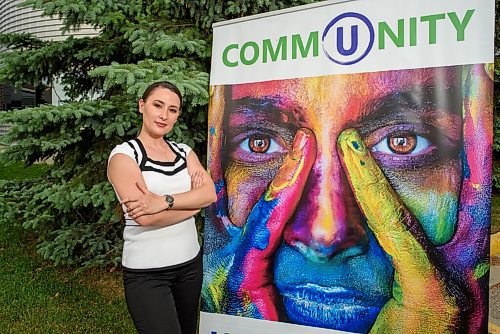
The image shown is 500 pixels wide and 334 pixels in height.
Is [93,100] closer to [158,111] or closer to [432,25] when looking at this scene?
[158,111]

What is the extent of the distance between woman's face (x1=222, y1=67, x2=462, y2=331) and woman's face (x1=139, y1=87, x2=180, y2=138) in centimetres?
68

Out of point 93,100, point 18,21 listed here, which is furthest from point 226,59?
point 18,21

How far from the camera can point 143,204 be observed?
214cm

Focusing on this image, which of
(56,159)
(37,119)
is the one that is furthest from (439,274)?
(56,159)

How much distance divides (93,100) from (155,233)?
2770 millimetres

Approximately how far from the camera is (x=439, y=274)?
2396 mm

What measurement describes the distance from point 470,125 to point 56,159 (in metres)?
4.53

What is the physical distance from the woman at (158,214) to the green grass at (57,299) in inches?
81.4

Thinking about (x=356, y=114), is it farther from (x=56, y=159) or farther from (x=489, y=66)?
(x=56, y=159)

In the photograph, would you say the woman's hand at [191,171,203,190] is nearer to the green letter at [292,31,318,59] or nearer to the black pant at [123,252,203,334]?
the black pant at [123,252,203,334]

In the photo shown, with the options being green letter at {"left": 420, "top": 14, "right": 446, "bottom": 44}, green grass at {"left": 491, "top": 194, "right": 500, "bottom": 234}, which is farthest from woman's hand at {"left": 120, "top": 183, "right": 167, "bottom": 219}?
green grass at {"left": 491, "top": 194, "right": 500, "bottom": 234}

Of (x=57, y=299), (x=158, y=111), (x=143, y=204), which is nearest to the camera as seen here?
(x=143, y=204)

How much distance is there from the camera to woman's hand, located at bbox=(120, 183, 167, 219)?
7.02 ft

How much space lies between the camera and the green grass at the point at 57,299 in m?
4.29
